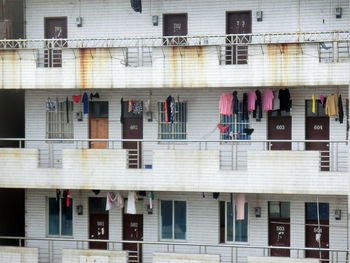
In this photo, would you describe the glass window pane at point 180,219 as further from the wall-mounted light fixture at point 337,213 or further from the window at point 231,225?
the wall-mounted light fixture at point 337,213

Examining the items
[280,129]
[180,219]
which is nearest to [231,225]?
[180,219]

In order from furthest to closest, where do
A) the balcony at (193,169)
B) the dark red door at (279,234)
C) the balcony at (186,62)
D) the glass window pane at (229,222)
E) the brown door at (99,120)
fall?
the brown door at (99,120), the glass window pane at (229,222), the dark red door at (279,234), the balcony at (186,62), the balcony at (193,169)

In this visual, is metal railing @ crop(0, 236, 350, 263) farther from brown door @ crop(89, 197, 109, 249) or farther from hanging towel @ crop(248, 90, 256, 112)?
hanging towel @ crop(248, 90, 256, 112)

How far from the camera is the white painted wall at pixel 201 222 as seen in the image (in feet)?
76.7

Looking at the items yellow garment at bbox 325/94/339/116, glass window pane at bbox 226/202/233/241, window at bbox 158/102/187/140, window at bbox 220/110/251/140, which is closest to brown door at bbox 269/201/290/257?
glass window pane at bbox 226/202/233/241

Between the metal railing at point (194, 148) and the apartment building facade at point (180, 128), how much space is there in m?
0.04

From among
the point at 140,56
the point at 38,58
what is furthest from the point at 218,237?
the point at 38,58

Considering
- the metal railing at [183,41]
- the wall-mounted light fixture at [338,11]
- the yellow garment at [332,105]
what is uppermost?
the wall-mounted light fixture at [338,11]

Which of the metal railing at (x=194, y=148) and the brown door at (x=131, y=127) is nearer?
the metal railing at (x=194, y=148)

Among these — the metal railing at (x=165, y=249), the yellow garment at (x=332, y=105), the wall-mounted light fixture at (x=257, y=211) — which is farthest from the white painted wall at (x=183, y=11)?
the metal railing at (x=165, y=249)

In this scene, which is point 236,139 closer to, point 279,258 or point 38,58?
point 279,258

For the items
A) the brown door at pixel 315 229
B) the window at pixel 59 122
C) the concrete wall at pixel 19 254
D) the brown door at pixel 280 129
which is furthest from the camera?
the window at pixel 59 122

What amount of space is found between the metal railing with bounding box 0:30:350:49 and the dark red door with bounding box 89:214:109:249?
5822 mm

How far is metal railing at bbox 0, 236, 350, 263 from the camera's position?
22.8 meters
